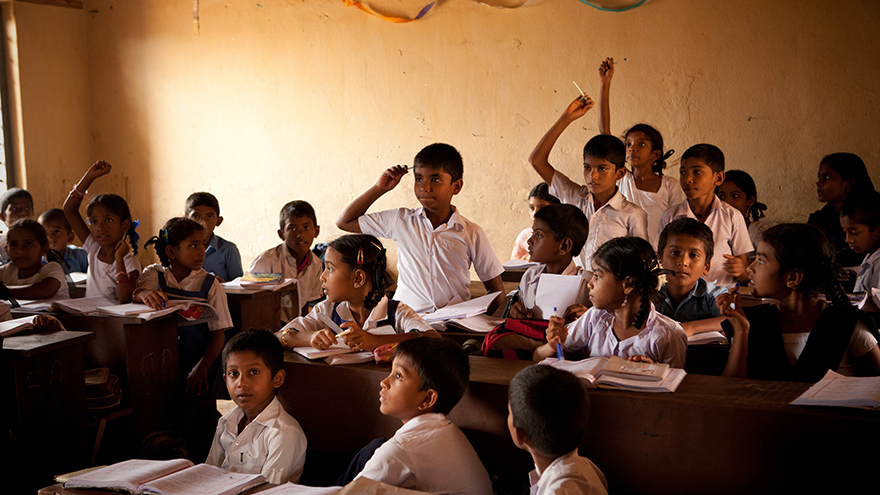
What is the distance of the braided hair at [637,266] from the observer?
6.91 feet

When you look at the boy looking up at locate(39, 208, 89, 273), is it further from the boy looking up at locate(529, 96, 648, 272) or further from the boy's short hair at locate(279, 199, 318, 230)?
the boy looking up at locate(529, 96, 648, 272)

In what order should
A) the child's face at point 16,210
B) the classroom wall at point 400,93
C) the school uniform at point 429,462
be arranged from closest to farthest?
the school uniform at point 429,462 < the classroom wall at point 400,93 < the child's face at point 16,210

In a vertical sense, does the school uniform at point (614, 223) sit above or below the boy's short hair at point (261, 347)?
above

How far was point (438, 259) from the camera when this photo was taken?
3080 millimetres

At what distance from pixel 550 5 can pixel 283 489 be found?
4.27m

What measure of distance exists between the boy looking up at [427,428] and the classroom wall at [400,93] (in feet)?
11.6

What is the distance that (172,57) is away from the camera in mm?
6309

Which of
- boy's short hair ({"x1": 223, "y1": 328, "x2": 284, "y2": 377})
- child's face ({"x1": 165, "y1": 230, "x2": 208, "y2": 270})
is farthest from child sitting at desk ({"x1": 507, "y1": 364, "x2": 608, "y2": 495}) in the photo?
child's face ({"x1": 165, "y1": 230, "x2": 208, "y2": 270})

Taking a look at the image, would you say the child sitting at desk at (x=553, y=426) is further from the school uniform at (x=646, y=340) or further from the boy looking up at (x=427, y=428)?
the school uniform at (x=646, y=340)

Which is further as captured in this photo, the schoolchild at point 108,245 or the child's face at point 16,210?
the child's face at point 16,210

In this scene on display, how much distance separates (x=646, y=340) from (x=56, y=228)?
370 centimetres

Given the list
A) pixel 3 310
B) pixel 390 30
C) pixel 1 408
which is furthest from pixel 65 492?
pixel 390 30

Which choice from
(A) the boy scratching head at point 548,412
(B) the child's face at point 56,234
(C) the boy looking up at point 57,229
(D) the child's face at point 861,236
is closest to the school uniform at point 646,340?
(A) the boy scratching head at point 548,412

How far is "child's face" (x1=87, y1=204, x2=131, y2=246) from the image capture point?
3.29m
